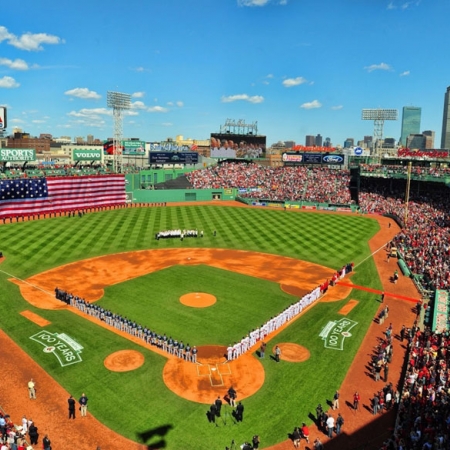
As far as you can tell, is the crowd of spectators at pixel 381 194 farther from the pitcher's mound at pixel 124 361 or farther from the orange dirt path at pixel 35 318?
the orange dirt path at pixel 35 318

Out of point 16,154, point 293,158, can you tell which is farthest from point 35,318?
point 293,158

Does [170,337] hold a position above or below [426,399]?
below

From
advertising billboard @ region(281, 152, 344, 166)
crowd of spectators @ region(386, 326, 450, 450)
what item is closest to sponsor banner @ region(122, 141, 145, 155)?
advertising billboard @ region(281, 152, 344, 166)

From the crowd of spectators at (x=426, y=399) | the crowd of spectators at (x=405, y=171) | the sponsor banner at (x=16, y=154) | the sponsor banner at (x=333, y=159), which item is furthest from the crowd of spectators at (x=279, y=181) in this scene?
the crowd of spectators at (x=426, y=399)

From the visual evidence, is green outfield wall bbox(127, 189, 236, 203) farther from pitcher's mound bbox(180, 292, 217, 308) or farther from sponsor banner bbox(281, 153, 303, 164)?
pitcher's mound bbox(180, 292, 217, 308)

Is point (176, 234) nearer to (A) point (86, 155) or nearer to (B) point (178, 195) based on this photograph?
(B) point (178, 195)

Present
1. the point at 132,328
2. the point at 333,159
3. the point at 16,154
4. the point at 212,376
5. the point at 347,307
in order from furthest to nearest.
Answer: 1. the point at 333,159
2. the point at 16,154
3. the point at 347,307
4. the point at 132,328
5. the point at 212,376

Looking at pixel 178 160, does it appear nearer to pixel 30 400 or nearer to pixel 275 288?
pixel 275 288
